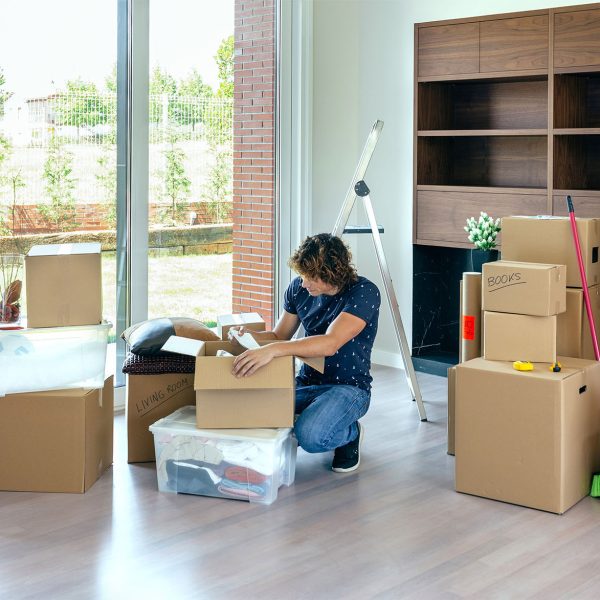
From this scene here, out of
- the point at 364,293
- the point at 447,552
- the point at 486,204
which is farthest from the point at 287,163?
the point at 447,552

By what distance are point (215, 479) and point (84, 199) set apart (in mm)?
1748

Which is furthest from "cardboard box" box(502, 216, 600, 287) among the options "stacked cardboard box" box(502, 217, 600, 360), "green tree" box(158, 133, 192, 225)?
"green tree" box(158, 133, 192, 225)

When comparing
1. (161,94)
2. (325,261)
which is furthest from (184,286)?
(325,261)

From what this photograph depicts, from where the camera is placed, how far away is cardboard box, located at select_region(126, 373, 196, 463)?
12.0ft

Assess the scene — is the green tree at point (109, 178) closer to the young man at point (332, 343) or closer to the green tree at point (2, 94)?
the green tree at point (2, 94)

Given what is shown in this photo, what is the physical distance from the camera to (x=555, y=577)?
8.98 feet

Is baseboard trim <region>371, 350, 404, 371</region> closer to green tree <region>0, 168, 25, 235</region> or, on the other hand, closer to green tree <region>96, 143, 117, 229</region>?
green tree <region>96, 143, 117, 229</region>

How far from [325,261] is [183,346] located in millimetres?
624

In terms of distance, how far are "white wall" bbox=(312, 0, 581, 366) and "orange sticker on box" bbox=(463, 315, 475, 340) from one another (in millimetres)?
1469

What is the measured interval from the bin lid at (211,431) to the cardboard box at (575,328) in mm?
1119

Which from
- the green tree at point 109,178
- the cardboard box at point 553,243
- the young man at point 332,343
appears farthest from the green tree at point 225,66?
the cardboard box at point 553,243

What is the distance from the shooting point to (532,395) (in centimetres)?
320

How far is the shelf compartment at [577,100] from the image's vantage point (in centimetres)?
456

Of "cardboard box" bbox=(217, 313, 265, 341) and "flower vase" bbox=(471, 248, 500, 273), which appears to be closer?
"cardboard box" bbox=(217, 313, 265, 341)
